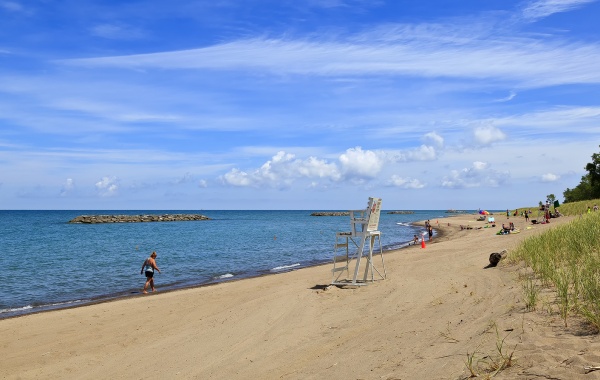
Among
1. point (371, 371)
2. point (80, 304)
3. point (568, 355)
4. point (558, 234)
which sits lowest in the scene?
point (80, 304)

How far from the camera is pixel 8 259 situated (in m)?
34.6

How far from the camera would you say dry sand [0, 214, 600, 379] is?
6.12 m

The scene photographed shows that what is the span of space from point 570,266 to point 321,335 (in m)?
4.76

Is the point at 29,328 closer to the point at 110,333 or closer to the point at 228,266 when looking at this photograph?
the point at 110,333

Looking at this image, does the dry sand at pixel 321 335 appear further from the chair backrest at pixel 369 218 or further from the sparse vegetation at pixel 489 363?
the chair backrest at pixel 369 218

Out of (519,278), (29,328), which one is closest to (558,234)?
(519,278)

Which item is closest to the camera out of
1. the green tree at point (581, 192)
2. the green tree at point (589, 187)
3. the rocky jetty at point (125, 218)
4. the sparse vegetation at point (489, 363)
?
the sparse vegetation at point (489, 363)

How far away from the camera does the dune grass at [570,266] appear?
21.9 feet

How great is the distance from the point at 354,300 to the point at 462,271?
157 inches

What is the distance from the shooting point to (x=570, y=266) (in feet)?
30.9

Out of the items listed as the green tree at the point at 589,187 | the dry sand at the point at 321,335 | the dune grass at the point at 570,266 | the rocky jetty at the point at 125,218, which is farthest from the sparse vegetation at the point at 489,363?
the rocky jetty at the point at 125,218

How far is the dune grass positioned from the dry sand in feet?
0.91

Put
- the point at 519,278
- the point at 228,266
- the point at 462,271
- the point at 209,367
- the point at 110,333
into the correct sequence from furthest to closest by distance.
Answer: the point at 228,266 → the point at 462,271 → the point at 110,333 → the point at 519,278 → the point at 209,367

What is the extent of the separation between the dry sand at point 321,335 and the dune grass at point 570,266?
28 cm
